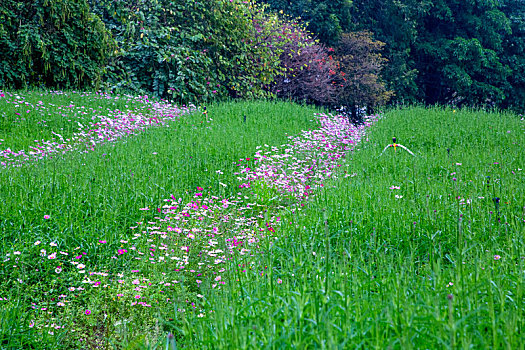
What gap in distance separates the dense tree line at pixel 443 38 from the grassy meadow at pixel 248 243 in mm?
13858

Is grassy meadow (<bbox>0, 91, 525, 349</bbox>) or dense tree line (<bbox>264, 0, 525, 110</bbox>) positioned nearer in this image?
grassy meadow (<bbox>0, 91, 525, 349</bbox>)

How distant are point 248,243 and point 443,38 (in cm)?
2259

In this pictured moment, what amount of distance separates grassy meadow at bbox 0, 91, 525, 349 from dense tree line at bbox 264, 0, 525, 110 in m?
13.9

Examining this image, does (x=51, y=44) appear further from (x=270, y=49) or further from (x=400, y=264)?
(x=400, y=264)

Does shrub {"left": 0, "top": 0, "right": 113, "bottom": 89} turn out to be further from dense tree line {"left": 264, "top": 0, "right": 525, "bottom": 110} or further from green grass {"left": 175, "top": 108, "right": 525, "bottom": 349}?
dense tree line {"left": 264, "top": 0, "right": 525, "bottom": 110}

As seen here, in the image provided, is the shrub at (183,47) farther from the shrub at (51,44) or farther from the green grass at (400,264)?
the green grass at (400,264)

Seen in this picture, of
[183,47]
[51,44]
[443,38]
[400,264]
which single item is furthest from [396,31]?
[400,264]

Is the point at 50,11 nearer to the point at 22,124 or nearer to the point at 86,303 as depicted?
the point at 22,124

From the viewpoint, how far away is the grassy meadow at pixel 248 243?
1989 mm

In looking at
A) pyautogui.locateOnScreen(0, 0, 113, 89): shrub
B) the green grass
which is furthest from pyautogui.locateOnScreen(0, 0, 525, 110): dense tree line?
the green grass

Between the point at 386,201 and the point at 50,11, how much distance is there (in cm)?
1132

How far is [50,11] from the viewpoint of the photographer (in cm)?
1166

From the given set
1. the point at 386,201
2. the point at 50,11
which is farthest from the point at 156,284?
the point at 50,11

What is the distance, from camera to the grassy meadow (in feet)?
6.53
